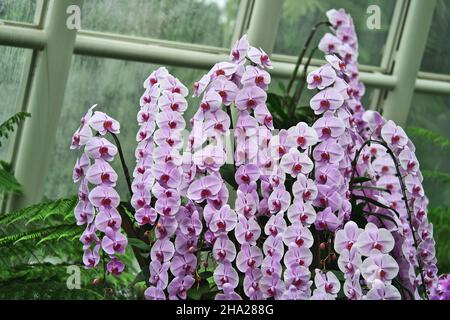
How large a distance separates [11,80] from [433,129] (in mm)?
2583

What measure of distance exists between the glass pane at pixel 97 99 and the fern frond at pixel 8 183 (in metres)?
Answer: 0.42

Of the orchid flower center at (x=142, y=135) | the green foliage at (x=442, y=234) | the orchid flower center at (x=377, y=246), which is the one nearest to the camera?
the orchid flower center at (x=377, y=246)

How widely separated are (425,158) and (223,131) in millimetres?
3579

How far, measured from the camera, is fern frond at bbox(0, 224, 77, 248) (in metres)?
2.52

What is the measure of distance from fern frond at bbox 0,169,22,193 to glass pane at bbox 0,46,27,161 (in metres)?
0.25

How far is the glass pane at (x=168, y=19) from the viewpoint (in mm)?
3859

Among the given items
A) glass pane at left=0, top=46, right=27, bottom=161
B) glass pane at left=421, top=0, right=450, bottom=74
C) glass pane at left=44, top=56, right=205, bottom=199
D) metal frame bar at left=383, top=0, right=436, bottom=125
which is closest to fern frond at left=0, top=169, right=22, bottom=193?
glass pane at left=0, top=46, right=27, bottom=161

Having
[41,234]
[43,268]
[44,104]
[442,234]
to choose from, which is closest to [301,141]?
[41,234]

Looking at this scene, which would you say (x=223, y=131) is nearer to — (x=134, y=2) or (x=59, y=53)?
(x=59, y=53)

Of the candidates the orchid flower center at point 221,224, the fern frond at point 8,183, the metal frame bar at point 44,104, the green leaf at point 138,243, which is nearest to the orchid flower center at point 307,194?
the orchid flower center at point 221,224

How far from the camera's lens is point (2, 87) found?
3.69 meters

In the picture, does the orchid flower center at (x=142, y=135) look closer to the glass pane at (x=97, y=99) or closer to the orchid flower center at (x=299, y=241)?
the orchid flower center at (x=299, y=241)

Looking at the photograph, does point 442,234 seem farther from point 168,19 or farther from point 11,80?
point 11,80

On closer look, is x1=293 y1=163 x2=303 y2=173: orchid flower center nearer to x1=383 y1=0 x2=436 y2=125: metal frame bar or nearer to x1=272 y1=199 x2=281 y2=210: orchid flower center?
x1=272 y1=199 x2=281 y2=210: orchid flower center
